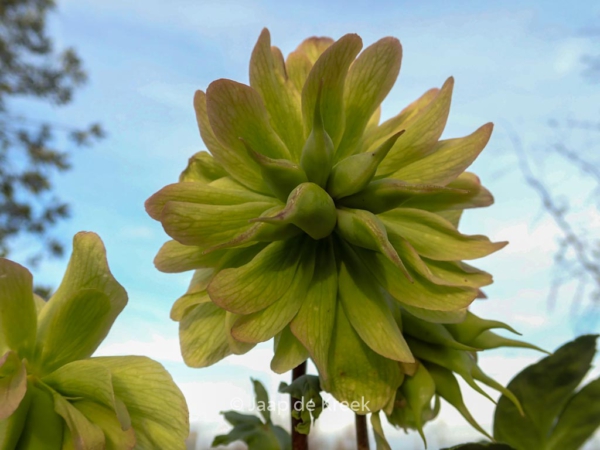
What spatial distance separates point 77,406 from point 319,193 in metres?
0.35

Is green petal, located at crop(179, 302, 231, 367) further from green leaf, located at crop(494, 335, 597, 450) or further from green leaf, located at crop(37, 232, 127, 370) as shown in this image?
green leaf, located at crop(494, 335, 597, 450)

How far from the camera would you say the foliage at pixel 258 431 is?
739mm

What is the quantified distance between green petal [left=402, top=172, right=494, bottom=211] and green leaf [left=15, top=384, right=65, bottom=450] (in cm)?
47

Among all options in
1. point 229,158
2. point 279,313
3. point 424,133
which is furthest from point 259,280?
point 424,133

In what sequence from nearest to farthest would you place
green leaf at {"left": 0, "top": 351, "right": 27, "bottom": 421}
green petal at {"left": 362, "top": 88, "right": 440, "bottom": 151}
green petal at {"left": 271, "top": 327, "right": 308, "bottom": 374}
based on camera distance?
green leaf at {"left": 0, "top": 351, "right": 27, "bottom": 421}
green petal at {"left": 271, "top": 327, "right": 308, "bottom": 374}
green petal at {"left": 362, "top": 88, "right": 440, "bottom": 151}

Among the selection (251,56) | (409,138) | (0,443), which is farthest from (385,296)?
(0,443)

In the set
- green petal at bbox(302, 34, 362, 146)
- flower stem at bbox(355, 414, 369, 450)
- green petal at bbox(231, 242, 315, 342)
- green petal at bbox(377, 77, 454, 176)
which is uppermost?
green petal at bbox(302, 34, 362, 146)

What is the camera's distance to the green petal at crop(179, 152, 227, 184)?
27.5 inches

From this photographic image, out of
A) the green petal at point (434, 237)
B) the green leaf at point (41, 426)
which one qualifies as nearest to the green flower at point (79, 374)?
the green leaf at point (41, 426)

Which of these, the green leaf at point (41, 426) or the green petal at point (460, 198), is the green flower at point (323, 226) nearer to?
the green petal at point (460, 198)

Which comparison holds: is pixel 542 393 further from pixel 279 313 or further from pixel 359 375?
pixel 279 313

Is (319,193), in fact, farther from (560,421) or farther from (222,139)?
(560,421)

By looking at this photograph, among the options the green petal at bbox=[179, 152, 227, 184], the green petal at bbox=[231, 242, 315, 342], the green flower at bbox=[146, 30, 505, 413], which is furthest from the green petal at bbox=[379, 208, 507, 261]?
the green petal at bbox=[179, 152, 227, 184]

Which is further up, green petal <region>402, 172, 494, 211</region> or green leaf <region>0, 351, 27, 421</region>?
green petal <region>402, 172, 494, 211</region>
